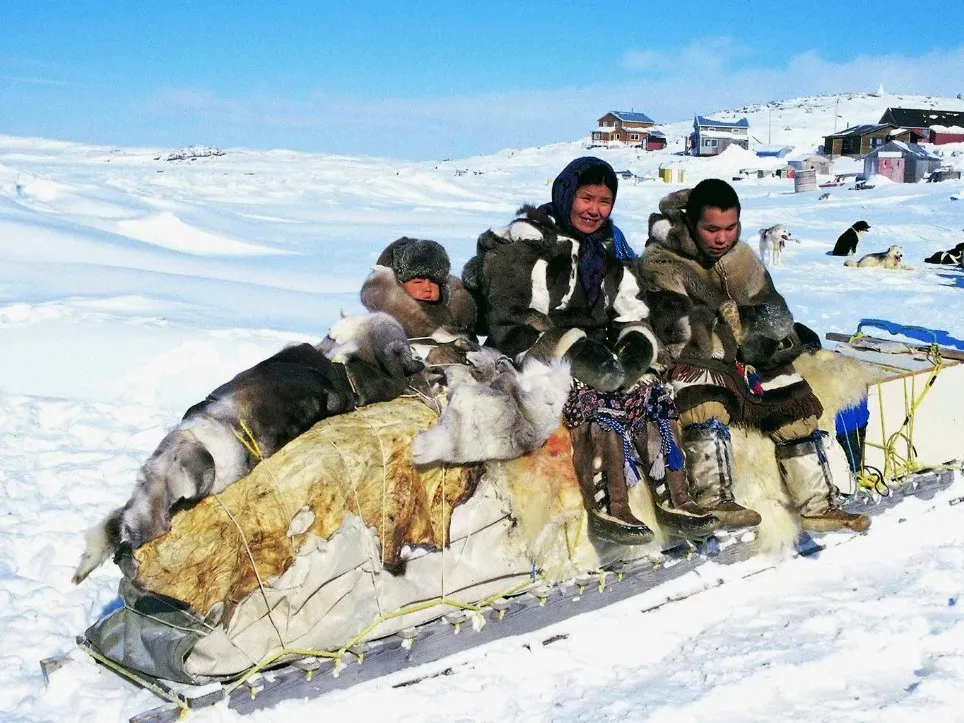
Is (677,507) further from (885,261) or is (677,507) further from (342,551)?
(885,261)

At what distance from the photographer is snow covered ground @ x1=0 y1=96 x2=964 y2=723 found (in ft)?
8.16

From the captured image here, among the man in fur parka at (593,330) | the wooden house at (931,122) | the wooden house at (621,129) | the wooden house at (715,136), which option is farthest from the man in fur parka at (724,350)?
the wooden house at (621,129)

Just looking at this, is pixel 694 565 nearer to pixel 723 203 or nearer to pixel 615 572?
pixel 615 572

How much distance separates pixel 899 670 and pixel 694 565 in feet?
2.59

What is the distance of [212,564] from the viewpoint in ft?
7.51

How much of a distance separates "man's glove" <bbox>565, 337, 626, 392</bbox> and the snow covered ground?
82 cm

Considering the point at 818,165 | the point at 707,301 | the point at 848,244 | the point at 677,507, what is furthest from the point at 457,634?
the point at 818,165

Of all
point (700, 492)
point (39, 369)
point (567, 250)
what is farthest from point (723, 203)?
point (39, 369)

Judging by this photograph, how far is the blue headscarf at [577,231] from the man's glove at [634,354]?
22cm

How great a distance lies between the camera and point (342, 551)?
8.07ft

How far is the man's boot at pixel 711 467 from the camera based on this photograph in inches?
120

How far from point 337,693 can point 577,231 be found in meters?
1.77

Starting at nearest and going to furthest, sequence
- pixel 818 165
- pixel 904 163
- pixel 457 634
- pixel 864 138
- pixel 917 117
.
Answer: pixel 457 634
pixel 904 163
pixel 818 165
pixel 864 138
pixel 917 117

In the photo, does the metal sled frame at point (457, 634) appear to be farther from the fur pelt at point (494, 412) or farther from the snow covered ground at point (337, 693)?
the fur pelt at point (494, 412)
